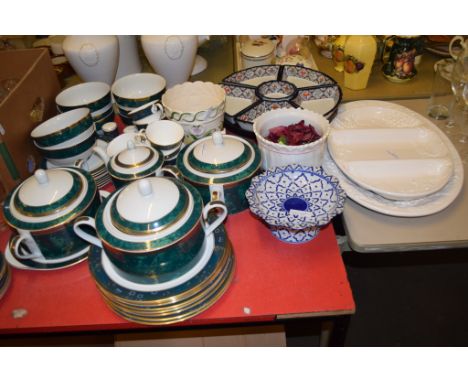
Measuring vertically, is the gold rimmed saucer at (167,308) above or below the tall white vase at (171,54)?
below

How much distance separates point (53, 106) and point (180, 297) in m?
0.81

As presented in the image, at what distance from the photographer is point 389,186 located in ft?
3.15

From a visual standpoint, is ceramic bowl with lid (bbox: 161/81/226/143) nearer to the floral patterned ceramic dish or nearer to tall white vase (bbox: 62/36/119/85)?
the floral patterned ceramic dish

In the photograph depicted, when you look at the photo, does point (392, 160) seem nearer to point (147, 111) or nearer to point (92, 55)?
point (147, 111)

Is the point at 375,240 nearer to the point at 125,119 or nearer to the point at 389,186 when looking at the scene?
the point at 389,186

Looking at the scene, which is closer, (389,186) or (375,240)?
(375,240)

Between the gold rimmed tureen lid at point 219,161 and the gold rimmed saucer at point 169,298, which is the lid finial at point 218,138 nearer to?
the gold rimmed tureen lid at point 219,161

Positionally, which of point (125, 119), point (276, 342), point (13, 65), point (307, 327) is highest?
point (13, 65)

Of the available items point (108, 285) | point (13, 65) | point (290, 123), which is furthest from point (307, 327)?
point (13, 65)

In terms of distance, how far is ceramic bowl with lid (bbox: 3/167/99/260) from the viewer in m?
0.79

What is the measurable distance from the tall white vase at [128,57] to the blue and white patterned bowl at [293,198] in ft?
Answer: 2.87

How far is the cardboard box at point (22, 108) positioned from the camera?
0.97 meters

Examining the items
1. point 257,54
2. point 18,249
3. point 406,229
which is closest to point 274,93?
point 257,54

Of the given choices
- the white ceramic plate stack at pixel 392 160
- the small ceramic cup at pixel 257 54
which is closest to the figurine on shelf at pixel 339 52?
the small ceramic cup at pixel 257 54
